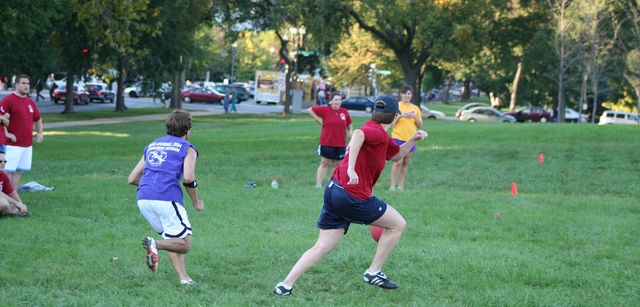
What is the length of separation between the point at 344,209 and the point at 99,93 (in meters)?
48.8

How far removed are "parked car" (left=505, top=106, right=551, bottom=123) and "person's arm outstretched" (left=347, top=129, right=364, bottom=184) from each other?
153 ft

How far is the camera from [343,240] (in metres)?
7.67

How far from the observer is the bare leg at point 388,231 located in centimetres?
548

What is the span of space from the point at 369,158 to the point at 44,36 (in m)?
22.4

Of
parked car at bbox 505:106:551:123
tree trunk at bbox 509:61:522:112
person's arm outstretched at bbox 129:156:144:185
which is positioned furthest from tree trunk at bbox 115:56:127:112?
tree trunk at bbox 509:61:522:112

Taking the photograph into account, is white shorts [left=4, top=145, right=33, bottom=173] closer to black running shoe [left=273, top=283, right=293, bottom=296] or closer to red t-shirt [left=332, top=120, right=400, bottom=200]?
black running shoe [left=273, top=283, right=293, bottom=296]

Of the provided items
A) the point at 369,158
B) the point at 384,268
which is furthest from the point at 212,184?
the point at 369,158

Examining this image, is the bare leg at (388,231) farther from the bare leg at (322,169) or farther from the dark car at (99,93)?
the dark car at (99,93)

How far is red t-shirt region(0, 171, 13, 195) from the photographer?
8641 mm

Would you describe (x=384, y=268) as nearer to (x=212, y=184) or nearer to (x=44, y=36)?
(x=212, y=184)

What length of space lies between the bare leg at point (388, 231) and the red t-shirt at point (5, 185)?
18.7 feet

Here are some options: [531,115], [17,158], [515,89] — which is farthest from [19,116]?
[515,89]

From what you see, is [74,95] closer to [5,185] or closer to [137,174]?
[5,185]

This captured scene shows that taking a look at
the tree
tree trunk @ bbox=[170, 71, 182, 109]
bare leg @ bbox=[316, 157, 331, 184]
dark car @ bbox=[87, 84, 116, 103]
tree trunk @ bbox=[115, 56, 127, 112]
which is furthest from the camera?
dark car @ bbox=[87, 84, 116, 103]
